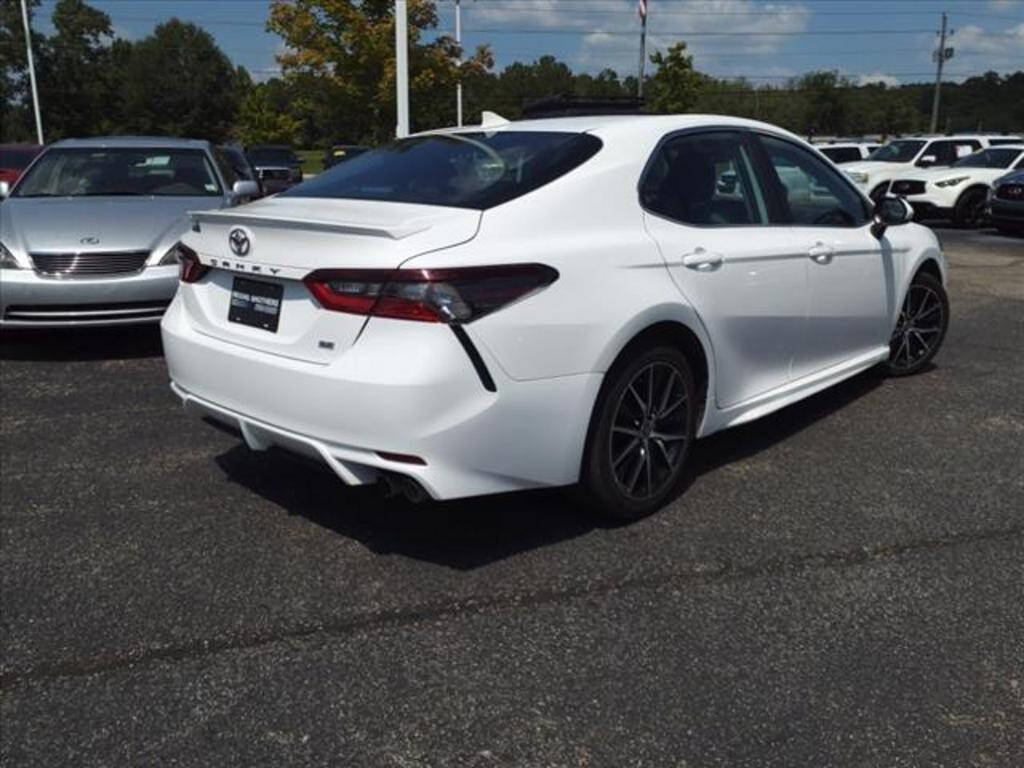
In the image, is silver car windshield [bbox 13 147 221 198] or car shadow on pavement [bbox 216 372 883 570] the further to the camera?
silver car windshield [bbox 13 147 221 198]

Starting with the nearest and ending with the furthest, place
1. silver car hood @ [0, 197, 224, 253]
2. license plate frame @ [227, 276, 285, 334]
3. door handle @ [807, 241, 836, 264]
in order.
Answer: license plate frame @ [227, 276, 285, 334]
door handle @ [807, 241, 836, 264]
silver car hood @ [0, 197, 224, 253]

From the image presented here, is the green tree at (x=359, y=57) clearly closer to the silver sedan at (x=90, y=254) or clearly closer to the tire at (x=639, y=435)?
the silver sedan at (x=90, y=254)

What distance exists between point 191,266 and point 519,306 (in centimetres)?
149

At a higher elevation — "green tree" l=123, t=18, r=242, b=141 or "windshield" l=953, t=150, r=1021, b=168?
"green tree" l=123, t=18, r=242, b=141

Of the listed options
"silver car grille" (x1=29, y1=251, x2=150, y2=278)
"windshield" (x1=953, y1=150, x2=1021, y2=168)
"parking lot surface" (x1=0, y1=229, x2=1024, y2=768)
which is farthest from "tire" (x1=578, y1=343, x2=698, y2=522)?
"windshield" (x1=953, y1=150, x2=1021, y2=168)

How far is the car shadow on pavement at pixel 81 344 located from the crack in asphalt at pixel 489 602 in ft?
13.9

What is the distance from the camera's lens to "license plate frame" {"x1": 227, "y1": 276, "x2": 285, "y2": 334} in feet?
10.9

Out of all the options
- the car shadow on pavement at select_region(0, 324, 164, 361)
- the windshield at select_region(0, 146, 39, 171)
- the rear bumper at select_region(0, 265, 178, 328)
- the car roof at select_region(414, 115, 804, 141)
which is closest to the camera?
the car roof at select_region(414, 115, 804, 141)

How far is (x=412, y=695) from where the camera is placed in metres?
2.63

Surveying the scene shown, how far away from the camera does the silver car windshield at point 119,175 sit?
7.58m

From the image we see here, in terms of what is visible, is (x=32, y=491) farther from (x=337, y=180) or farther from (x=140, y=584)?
(x=337, y=180)

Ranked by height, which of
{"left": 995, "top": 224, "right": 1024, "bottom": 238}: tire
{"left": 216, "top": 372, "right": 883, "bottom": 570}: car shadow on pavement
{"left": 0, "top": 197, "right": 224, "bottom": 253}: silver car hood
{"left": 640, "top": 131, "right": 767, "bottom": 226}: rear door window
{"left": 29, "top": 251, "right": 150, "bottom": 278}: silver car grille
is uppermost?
{"left": 640, "top": 131, "right": 767, "bottom": 226}: rear door window

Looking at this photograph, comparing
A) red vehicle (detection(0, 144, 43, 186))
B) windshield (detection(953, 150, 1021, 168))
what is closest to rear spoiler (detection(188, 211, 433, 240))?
red vehicle (detection(0, 144, 43, 186))

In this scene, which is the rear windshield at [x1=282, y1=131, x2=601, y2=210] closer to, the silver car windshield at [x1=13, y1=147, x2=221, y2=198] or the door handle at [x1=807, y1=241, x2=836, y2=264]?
the door handle at [x1=807, y1=241, x2=836, y2=264]
